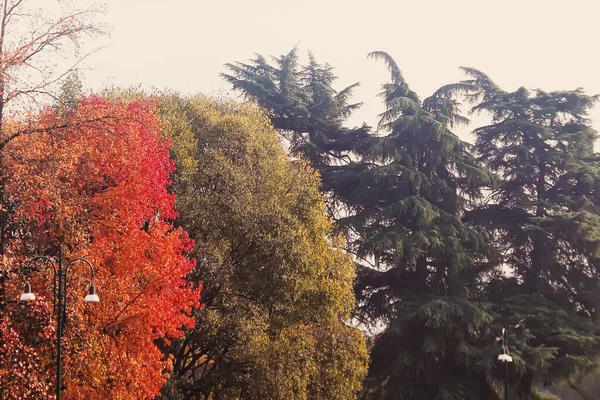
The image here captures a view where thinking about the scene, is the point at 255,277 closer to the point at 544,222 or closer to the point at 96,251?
the point at 96,251

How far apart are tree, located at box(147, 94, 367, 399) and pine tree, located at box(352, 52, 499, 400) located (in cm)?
633

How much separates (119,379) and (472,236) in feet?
70.7

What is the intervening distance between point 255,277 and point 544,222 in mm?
18413

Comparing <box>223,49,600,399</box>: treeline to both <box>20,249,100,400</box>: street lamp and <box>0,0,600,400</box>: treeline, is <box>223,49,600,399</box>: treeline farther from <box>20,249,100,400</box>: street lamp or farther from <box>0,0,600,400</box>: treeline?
<box>20,249,100,400</box>: street lamp

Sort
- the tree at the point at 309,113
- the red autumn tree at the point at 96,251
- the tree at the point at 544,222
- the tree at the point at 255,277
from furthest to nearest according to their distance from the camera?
1. the tree at the point at 309,113
2. the tree at the point at 544,222
3. the tree at the point at 255,277
4. the red autumn tree at the point at 96,251

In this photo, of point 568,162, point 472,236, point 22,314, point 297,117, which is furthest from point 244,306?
point 568,162

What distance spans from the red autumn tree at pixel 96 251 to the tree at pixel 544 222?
16.9 metres

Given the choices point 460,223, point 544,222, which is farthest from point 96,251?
point 544,222

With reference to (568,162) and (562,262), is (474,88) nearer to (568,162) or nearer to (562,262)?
(568,162)

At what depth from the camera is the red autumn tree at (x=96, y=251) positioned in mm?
18562

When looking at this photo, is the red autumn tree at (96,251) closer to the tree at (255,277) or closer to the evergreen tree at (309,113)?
the tree at (255,277)

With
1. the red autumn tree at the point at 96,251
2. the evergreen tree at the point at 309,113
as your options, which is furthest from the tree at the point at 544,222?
the red autumn tree at the point at 96,251

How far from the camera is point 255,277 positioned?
2583cm

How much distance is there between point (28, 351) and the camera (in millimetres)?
17969
